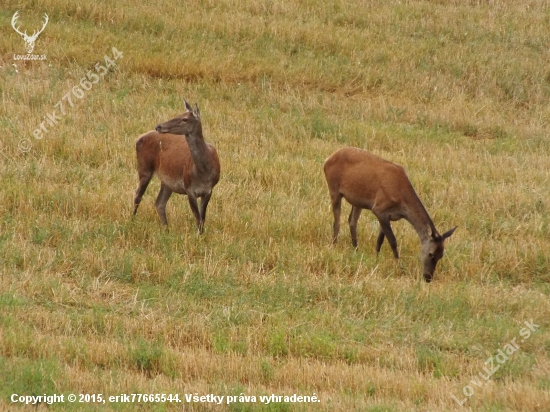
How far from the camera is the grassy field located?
8.75m

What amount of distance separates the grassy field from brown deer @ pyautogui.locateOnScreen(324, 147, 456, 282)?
358 mm

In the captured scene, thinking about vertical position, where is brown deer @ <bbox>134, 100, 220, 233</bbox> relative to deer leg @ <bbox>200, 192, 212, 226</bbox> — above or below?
above

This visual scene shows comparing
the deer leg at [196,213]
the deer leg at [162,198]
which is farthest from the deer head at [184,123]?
the deer leg at [162,198]

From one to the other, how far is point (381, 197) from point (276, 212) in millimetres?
1875

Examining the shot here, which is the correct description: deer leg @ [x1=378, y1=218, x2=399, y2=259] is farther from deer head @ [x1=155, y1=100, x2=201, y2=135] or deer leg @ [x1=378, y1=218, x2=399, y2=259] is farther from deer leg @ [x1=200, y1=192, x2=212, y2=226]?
deer head @ [x1=155, y1=100, x2=201, y2=135]

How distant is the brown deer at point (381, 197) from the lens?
483 inches

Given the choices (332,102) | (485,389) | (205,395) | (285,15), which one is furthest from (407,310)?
(285,15)

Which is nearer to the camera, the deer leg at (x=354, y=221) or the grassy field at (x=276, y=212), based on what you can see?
the grassy field at (x=276, y=212)

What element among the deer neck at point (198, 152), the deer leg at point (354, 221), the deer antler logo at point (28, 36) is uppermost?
the deer antler logo at point (28, 36)

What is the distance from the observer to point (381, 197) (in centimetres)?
1262

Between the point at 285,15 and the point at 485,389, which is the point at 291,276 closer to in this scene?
the point at 485,389

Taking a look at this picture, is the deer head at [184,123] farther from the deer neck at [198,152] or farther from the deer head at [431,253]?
the deer head at [431,253]

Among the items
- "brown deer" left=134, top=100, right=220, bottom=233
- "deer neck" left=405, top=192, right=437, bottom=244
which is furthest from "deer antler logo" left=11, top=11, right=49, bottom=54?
"deer neck" left=405, top=192, right=437, bottom=244

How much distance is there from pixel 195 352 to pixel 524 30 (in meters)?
19.7
